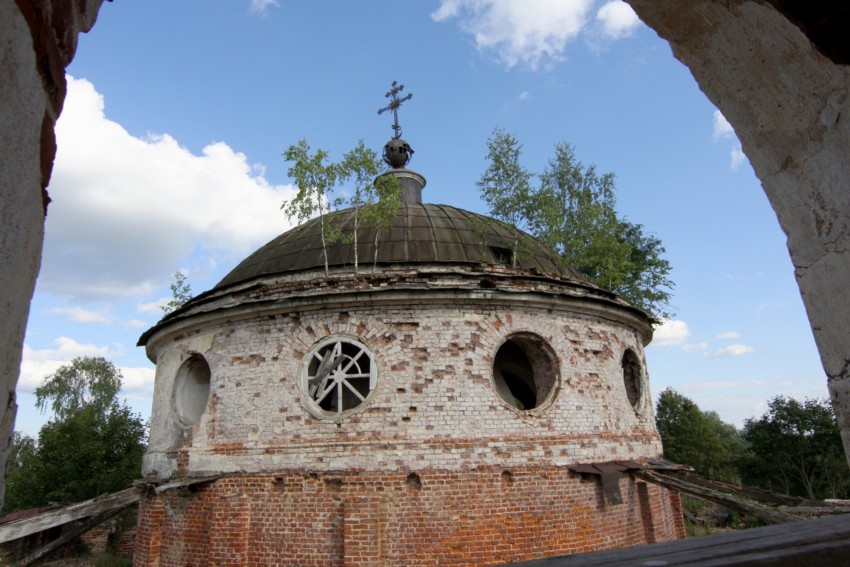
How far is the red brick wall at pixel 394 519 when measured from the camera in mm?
8023

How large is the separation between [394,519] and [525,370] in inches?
222

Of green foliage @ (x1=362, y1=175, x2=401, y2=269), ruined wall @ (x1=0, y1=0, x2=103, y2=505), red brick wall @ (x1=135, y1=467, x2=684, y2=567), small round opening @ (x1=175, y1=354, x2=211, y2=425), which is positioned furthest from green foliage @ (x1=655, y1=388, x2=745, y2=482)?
ruined wall @ (x1=0, y1=0, x2=103, y2=505)

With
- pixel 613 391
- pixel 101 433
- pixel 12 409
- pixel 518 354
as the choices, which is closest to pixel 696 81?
pixel 12 409

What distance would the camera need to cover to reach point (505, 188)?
13.7 meters

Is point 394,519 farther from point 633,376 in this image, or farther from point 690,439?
point 690,439

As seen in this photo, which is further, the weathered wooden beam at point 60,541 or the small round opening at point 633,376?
the small round opening at point 633,376

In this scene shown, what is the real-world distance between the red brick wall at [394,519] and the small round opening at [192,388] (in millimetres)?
1729

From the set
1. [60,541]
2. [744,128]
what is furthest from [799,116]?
[60,541]

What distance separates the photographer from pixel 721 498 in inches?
329

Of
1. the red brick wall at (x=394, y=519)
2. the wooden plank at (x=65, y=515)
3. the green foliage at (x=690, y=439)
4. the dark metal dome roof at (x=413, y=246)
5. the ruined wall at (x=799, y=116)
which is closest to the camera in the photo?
the ruined wall at (x=799, y=116)

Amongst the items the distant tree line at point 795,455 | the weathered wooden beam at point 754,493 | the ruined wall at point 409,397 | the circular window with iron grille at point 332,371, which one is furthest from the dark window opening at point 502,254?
the distant tree line at point 795,455

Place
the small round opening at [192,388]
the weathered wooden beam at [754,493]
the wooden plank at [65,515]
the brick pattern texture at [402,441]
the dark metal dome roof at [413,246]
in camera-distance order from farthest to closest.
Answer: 1. the dark metal dome roof at [413,246]
2. the small round opening at [192,388]
3. the wooden plank at [65,515]
4. the weathered wooden beam at [754,493]
5. the brick pattern texture at [402,441]

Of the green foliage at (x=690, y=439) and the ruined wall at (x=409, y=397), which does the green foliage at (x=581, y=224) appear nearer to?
the ruined wall at (x=409, y=397)

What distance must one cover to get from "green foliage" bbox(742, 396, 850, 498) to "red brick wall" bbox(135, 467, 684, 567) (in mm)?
24314
